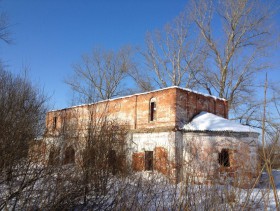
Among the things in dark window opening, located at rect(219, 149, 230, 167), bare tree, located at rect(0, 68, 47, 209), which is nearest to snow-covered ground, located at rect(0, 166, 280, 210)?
bare tree, located at rect(0, 68, 47, 209)

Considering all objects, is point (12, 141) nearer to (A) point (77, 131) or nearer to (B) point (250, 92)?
(A) point (77, 131)

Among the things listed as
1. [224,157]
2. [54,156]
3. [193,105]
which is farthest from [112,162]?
[193,105]

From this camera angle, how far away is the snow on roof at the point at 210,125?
14.9 meters

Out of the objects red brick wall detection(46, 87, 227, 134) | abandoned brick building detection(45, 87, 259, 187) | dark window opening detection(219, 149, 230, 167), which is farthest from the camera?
red brick wall detection(46, 87, 227, 134)

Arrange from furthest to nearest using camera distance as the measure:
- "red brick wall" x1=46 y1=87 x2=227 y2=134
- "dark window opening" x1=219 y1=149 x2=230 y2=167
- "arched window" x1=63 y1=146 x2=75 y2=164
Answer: "red brick wall" x1=46 y1=87 x2=227 y2=134 < "dark window opening" x1=219 y1=149 x2=230 y2=167 < "arched window" x1=63 y1=146 x2=75 y2=164

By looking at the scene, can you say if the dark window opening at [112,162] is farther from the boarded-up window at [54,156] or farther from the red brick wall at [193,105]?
the red brick wall at [193,105]

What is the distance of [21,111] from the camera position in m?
5.20

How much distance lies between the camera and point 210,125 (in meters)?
15.2

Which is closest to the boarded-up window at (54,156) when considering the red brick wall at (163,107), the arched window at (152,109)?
the red brick wall at (163,107)

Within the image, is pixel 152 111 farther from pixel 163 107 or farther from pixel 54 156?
pixel 54 156

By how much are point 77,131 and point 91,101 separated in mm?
815

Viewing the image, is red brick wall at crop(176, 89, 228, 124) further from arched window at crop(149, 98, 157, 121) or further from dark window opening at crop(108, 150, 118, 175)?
dark window opening at crop(108, 150, 118, 175)

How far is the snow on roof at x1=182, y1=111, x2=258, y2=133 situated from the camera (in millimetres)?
14875

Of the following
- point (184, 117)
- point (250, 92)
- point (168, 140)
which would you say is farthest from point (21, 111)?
point (250, 92)
